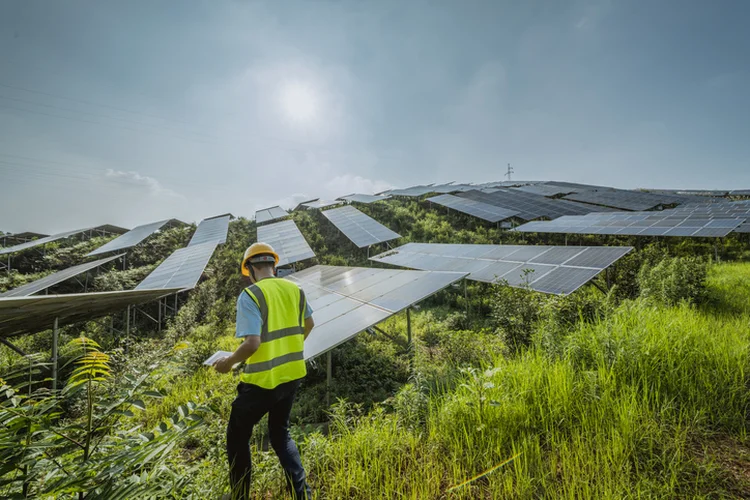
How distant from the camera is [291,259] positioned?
526 inches

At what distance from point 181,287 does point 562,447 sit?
982 centimetres

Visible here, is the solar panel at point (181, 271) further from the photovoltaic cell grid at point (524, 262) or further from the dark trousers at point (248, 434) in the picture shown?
the photovoltaic cell grid at point (524, 262)

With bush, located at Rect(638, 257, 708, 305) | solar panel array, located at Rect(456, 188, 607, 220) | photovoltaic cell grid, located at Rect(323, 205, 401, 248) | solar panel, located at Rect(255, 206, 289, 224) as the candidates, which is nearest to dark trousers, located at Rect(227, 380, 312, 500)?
bush, located at Rect(638, 257, 708, 305)

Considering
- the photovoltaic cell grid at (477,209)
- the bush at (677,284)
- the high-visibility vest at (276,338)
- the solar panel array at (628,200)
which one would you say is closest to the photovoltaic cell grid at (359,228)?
the photovoltaic cell grid at (477,209)

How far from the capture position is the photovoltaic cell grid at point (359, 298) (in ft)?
15.7

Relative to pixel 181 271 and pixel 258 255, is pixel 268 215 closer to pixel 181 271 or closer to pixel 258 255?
pixel 181 271

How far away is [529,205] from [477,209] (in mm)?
5870

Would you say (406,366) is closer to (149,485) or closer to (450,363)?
(450,363)

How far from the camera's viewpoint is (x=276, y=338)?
2.71 m

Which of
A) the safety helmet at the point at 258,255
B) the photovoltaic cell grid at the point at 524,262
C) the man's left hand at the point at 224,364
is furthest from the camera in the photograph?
the photovoltaic cell grid at the point at 524,262

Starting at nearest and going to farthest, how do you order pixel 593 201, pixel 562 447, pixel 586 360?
pixel 562 447, pixel 586 360, pixel 593 201

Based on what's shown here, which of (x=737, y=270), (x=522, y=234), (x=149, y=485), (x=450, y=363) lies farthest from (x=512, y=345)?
(x=522, y=234)

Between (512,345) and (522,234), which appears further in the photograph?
(522,234)

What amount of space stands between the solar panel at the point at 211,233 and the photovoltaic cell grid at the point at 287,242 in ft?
7.60
